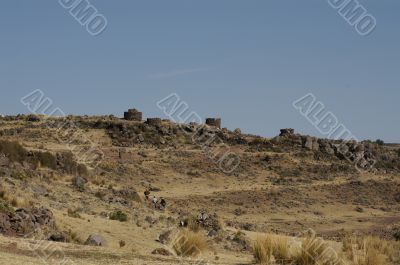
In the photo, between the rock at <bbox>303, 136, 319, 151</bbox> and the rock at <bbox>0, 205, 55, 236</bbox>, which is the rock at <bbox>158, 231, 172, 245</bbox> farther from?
the rock at <bbox>303, 136, 319, 151</bbox>

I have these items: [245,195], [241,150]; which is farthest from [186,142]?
[245,195]

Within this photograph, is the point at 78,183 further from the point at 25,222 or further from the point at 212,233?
the point at 25,222

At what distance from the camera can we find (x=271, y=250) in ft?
43.0

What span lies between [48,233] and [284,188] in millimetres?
33385

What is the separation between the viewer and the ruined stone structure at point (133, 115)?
75.2m

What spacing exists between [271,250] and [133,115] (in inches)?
2489

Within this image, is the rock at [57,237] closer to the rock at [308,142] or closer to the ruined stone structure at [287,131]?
the rock at [308,142]

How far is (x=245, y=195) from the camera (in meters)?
45.0

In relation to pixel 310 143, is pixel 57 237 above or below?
below

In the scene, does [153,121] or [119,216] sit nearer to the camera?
[119,216]

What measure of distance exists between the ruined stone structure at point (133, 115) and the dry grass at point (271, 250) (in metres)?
62.3

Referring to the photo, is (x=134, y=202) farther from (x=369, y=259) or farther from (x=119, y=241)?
(x=369, y=259)

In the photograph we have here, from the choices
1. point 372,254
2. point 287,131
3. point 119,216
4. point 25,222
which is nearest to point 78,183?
point 119,216

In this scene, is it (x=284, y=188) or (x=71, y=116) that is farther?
(x=71, y=116)
